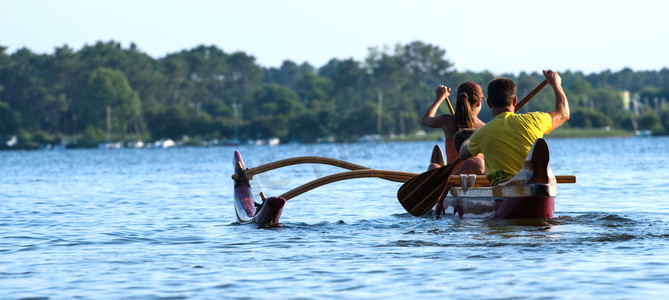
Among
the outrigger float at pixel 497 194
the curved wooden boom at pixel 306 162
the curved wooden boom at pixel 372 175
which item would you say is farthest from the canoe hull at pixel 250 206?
the curved wooden boom at pixel 372 175

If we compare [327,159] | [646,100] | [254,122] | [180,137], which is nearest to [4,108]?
[180,137]

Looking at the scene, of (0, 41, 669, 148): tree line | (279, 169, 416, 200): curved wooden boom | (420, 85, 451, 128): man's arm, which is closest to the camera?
(420, 85, 451, 128): man's arm

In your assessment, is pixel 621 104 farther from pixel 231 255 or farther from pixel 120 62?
pixel 231 255

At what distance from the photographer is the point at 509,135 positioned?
10.1m

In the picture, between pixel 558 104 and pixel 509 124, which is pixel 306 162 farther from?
pixel 558 104

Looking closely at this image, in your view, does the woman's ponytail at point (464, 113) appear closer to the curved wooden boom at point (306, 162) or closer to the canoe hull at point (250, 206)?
the curved wooden boom at point (306, 162)

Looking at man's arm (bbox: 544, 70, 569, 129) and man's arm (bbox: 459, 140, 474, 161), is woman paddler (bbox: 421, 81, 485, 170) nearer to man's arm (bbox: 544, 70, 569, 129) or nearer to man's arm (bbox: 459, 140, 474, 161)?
man's arm (bbox: 459, 140, 474, 161)

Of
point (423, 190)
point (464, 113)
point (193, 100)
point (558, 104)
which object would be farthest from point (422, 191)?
point (193, 100)

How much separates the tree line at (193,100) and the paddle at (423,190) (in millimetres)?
108774

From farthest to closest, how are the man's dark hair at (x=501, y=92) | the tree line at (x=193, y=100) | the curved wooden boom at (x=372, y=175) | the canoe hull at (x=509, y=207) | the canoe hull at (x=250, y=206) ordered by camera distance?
the tree line at (x=193, y=100) < the canoe hull at (x=250, y=206) < the curved wooden boom at (x=372, y=175) < the canoe hull at (x=509, y=207) < the man's dark hair at (x=501, y=92)

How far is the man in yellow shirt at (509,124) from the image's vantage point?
1003cm

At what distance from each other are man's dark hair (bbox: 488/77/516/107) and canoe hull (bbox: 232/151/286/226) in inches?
142

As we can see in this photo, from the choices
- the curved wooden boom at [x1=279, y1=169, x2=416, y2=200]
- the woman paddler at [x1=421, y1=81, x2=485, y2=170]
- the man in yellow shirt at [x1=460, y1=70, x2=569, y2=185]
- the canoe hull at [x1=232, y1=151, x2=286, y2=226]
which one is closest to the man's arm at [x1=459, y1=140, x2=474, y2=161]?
the man in yellow shirt at [x1=460, y1=70, x2=569, y2=185]

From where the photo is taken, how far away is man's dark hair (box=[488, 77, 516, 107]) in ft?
32.9
